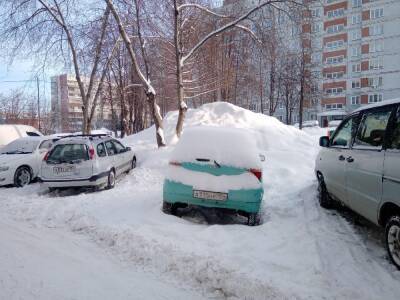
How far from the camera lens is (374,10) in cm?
5691

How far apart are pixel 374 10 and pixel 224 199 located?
63.0 m

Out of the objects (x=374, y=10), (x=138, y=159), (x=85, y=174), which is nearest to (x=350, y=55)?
(x=374, y=10)

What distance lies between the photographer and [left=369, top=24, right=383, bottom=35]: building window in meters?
56.6

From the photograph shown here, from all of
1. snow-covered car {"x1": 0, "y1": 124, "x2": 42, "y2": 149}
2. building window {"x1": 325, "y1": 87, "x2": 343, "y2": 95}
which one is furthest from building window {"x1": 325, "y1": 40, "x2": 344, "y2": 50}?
snow-covered car {"x1": 0, "y1": 124, "x2": 42, "y2": 149}

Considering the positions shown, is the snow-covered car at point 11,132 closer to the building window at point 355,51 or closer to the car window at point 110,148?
the car window at point 110,148

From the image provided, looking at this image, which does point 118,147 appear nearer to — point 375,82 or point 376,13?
point 375,82

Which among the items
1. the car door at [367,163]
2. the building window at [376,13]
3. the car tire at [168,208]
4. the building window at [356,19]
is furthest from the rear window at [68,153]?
the building window at [356,19]

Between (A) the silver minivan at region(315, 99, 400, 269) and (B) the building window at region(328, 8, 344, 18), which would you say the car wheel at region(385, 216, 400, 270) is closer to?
(A) the silver minivan at region(315, 99, 400, 269)

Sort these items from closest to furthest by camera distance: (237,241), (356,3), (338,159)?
(237,241) → (338,159) → (356,3)

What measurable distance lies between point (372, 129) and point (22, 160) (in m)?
9.76

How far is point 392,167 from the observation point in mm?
3867

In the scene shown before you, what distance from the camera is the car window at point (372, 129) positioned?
4422 mm

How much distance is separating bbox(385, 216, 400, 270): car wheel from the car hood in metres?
9.99

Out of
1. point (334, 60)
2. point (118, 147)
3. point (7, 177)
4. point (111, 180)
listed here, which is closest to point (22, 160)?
point (7, 177)
